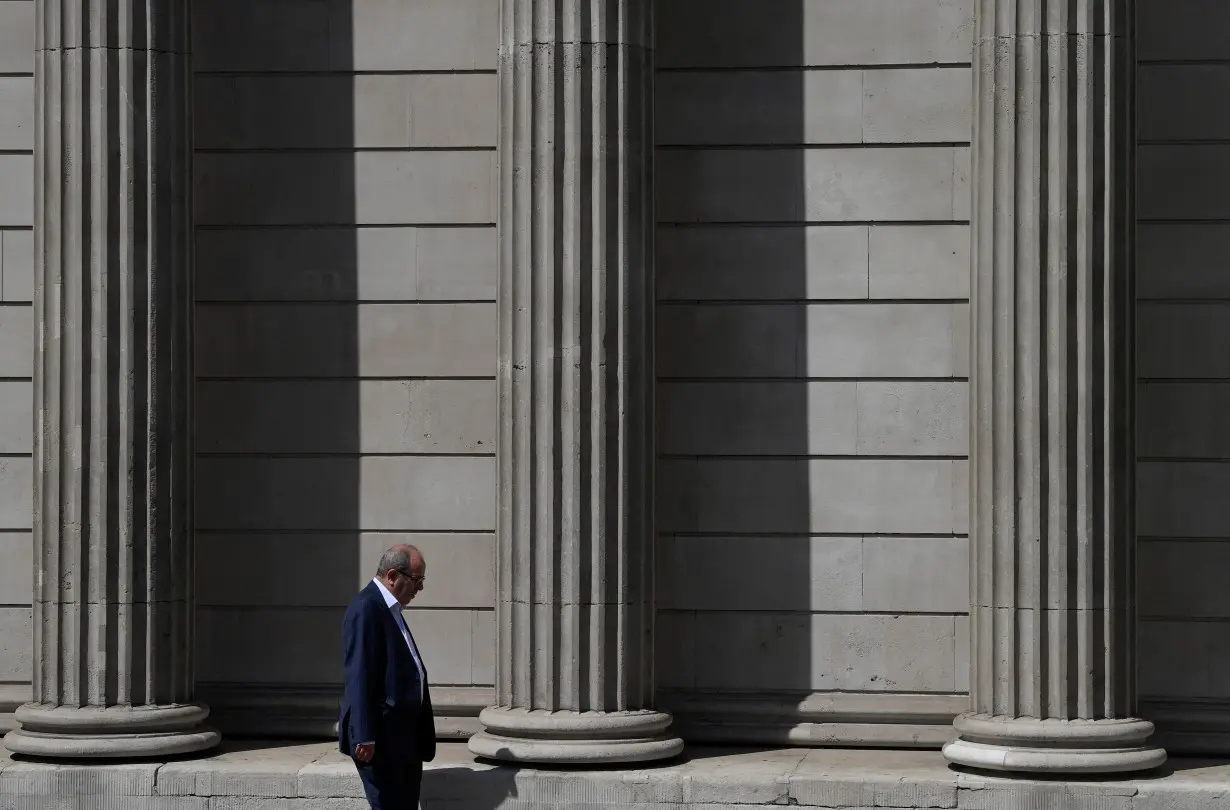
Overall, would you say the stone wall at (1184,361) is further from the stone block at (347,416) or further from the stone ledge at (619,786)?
the stone block at (347,416)

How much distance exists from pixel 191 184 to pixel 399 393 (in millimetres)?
2290

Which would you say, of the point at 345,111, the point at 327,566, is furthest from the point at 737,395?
the point at 345,111

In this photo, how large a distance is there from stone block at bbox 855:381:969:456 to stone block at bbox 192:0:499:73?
4053 millimetres

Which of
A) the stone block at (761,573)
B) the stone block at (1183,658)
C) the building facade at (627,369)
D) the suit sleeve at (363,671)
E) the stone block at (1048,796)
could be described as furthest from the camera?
the stone block at (761,573)

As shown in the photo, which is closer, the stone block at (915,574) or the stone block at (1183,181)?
the stone block at (1183,181)

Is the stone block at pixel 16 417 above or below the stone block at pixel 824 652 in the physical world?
above

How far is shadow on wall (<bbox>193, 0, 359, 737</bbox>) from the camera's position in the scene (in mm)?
13523

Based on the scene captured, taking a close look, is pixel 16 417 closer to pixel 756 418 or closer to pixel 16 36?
pixel 16 36

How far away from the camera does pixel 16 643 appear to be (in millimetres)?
13602

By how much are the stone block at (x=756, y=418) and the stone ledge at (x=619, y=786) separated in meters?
2.40

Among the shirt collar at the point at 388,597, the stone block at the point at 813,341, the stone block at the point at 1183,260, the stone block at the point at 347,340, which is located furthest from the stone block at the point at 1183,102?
the shirt collar at the point at 388,597

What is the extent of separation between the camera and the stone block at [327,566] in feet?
44.0

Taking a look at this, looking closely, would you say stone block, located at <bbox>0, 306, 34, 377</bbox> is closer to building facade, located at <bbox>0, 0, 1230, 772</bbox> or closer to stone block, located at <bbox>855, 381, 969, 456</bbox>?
building facade, located at <bbox>0, 0, 1230, 772</bbox>

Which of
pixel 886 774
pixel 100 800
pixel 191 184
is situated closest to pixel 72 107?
pixel 191 184
